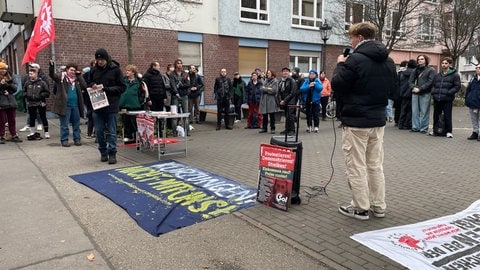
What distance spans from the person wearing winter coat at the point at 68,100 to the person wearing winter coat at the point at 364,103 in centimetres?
668

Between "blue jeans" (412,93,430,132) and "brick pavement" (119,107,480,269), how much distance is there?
750 millimetres

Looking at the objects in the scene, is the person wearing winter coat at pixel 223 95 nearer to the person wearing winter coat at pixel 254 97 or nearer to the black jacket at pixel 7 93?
the person wearing winter coat at pixel 254 97

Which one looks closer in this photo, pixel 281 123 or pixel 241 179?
pixel 241 179

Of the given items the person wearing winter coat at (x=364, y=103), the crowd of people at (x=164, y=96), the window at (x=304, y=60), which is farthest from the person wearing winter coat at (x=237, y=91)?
the person wearing winter coat at (x=364, y=103)

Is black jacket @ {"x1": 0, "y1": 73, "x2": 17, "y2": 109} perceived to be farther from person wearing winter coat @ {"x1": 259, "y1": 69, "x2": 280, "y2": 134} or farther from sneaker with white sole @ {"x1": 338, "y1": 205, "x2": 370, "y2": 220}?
sneaker with white sole @ {"x1": 338, "y1": 205, "x2": 370, "y2": 220}

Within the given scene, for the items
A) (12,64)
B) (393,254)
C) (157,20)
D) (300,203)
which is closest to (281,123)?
(157,20)

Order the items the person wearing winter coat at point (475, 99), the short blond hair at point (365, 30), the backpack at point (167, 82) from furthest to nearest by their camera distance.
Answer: the backpack at point (167, 82)
the person wearing winter coat at point (475, 99)
the short blond hair at point (365, 30)

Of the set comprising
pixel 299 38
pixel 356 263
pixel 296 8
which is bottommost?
pixel 356 263

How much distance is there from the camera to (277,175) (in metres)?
4.63

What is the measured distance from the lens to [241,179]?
19.9ft

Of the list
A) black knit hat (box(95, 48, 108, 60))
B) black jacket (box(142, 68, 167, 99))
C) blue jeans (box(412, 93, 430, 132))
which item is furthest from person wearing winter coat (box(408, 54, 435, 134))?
black knit hat (box(95, 48, 108, 60))

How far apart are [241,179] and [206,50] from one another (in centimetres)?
1305

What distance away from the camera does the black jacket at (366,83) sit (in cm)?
406

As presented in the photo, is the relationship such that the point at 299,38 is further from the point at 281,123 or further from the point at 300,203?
the point at 300,203
